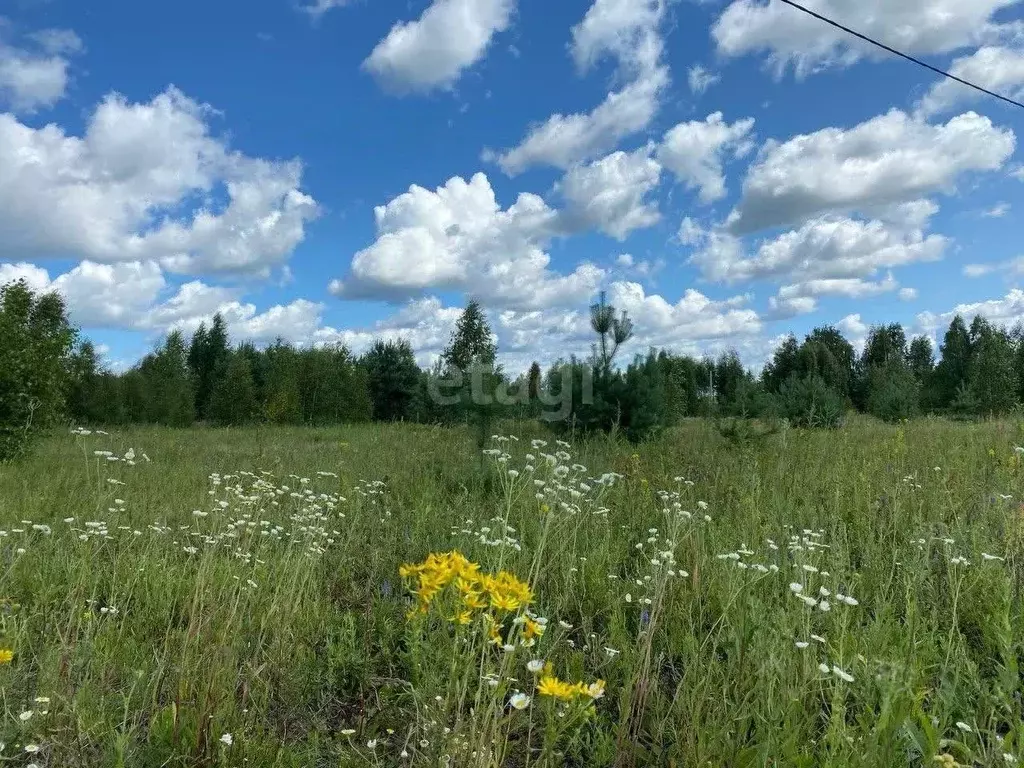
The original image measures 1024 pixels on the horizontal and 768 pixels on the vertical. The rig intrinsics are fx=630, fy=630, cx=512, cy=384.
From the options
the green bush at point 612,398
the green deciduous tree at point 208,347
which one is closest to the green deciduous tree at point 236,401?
the green deciduous tree at point 208,347

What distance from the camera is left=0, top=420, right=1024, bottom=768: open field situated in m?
1.75

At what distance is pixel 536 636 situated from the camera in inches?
97.1

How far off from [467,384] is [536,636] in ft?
22.5

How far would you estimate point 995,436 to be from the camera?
854 centimetres

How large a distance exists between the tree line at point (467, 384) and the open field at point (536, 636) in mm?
1952

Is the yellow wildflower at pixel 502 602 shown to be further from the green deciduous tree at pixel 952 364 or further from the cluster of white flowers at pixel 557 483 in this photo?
the green deciduous tree at pixel 952 364

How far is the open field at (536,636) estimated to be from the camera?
1.75 m

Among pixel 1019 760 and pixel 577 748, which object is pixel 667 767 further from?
pixel 1019 760

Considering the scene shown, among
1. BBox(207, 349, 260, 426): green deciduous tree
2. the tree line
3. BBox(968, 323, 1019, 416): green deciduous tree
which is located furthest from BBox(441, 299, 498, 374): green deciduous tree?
BBox(968, 323, 1019, 416): green deciduous tree

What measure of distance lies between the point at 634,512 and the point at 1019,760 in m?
3.04

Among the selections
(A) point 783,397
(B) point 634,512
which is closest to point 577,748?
(B) point 634,512

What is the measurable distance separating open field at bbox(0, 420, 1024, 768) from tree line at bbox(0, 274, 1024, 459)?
195cm

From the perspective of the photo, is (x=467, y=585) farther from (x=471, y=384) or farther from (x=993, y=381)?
(x=993, y=381)

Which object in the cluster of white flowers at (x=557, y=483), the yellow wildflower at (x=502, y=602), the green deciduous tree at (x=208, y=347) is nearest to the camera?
the yellow wildflower at (x=502, y=602)
